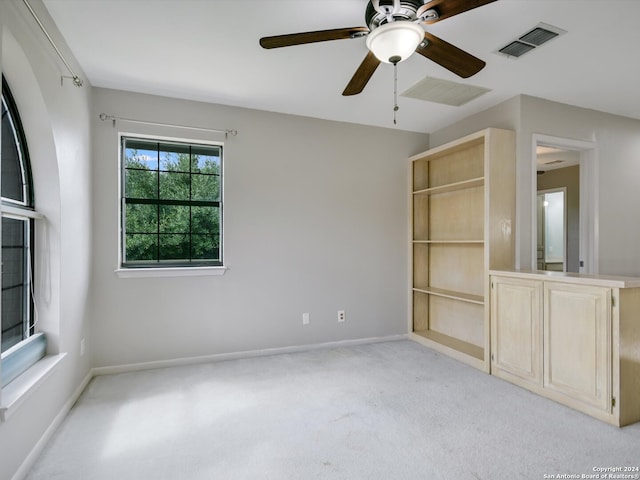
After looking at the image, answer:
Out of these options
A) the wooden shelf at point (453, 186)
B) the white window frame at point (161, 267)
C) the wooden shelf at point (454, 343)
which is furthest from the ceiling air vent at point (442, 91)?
the wooden shelf at point (454, 343)

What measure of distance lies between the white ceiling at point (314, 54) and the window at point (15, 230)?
0.79m

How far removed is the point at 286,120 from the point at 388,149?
129cm

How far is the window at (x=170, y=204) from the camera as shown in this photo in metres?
3.30

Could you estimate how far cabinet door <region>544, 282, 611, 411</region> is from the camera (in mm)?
2305

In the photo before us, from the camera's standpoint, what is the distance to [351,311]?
4.04 m

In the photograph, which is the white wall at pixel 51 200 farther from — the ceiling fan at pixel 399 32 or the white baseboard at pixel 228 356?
the ceiling fan at pixel 399 32

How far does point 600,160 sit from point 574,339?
2211 millimetres

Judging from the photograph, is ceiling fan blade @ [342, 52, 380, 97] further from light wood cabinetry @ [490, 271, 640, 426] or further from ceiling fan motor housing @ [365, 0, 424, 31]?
light wood cabinetry @ [490, 271, 640, 426]

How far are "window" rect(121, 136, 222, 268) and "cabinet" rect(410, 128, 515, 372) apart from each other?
2.34 m

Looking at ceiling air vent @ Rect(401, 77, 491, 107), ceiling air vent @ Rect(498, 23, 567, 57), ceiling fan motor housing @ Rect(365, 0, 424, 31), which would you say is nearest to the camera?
ceiling fan motor housing @ Rect(365, 0, 424, 31)

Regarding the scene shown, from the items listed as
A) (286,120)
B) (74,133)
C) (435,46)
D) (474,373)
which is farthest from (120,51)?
(474,373)

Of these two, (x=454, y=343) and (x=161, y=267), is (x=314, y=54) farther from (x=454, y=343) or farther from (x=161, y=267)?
(x=454, y=343)

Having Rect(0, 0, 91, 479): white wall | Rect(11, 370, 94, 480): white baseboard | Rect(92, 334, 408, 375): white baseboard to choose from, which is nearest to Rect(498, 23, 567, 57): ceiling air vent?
Rect(0, 0, 91, 479): white wall

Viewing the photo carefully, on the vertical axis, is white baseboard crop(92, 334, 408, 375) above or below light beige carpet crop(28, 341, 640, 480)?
above
